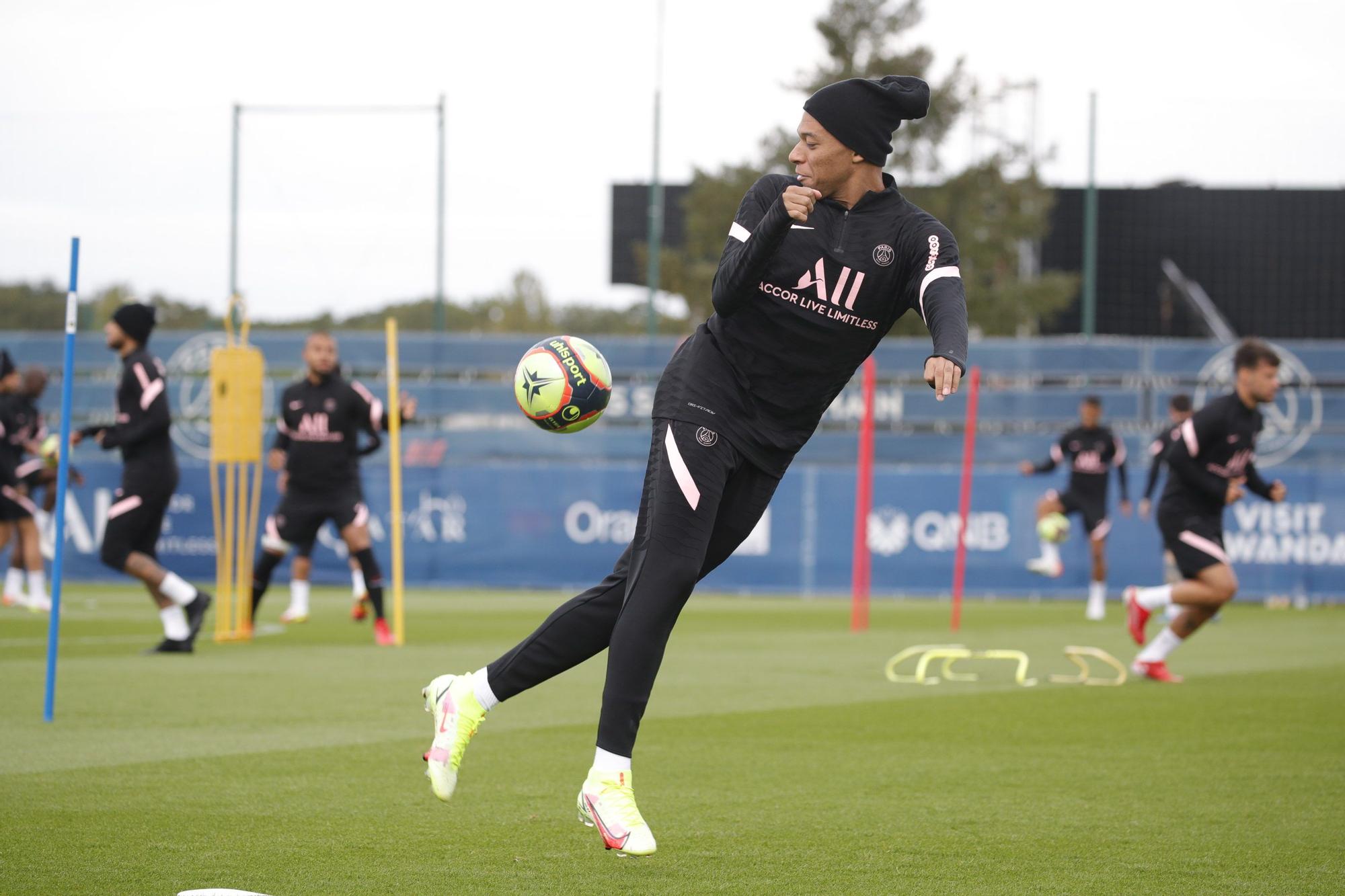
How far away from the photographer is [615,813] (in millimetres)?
4402

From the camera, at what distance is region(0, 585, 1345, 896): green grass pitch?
453cm

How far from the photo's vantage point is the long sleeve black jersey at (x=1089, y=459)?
59.4 feet

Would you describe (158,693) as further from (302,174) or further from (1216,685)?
(302,174)

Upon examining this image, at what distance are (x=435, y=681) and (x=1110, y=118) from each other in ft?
67.4

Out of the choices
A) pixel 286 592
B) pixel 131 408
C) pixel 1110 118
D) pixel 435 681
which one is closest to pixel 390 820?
pixel 435 681

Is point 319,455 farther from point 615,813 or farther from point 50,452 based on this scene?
point 615,813

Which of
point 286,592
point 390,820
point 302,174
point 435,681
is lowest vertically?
point 286,592

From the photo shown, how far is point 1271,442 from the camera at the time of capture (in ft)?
71.1

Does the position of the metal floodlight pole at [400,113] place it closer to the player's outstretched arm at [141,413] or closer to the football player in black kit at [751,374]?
the player's outstretched arm at [141,413]

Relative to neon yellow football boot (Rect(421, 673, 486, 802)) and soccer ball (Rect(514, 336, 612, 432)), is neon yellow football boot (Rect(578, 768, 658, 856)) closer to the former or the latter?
neon yellow football boot (Rect(421, 673, 486, 802))

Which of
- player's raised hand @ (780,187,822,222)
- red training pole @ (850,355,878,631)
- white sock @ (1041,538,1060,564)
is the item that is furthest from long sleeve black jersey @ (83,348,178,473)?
white sock @ (1041,538,1060,564)

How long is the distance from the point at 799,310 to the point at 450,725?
1.63m

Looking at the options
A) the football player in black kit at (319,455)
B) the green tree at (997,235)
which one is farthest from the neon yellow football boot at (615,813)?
the green tree at (997,235)

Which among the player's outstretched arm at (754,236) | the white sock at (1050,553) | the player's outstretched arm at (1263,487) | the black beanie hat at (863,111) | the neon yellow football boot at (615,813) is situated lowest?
the white sock at (1050,553)
